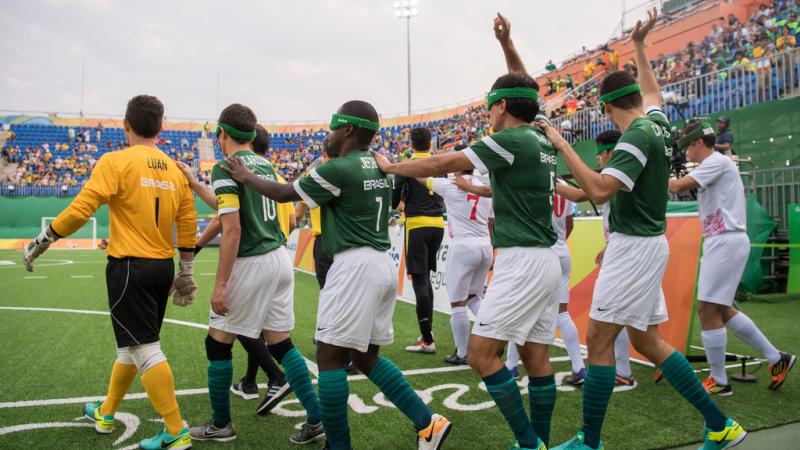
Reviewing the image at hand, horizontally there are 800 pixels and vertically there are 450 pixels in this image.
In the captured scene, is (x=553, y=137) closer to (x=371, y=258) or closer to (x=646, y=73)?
(x=371, y=258)

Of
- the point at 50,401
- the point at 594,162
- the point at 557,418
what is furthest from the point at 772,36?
the point at 50,401

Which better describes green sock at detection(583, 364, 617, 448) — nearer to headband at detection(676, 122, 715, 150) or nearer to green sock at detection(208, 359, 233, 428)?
green sock at detection(208, 359, 233, 428)

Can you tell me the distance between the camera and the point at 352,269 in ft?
10.1

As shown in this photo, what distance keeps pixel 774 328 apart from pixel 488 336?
634 cm

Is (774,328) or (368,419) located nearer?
(368,419)

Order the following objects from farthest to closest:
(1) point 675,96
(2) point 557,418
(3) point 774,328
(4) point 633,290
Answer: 1. (1) point 675,96
2. (3) point 774,328
3. (2) point 557,418
4. (4) point 633,290

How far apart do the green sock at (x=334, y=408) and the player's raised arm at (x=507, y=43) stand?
93.9 inches

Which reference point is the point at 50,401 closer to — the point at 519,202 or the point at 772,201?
the point at 519,202

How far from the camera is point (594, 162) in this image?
50.4 feet

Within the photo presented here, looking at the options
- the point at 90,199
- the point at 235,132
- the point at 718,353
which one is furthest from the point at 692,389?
the point at 90,199

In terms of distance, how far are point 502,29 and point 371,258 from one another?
1955 mm

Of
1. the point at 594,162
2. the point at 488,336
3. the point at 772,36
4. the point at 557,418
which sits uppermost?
the point at 772,36

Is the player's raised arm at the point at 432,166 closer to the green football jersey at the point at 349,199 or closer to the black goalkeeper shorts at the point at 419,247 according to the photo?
the green football jersey at the point at 349,199

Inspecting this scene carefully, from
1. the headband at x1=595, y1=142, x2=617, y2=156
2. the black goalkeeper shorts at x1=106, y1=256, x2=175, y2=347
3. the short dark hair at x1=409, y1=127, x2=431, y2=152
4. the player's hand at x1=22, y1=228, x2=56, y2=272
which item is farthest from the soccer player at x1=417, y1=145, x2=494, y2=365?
the player's hand at x1=22, y1=228, x2=56, y2=272
